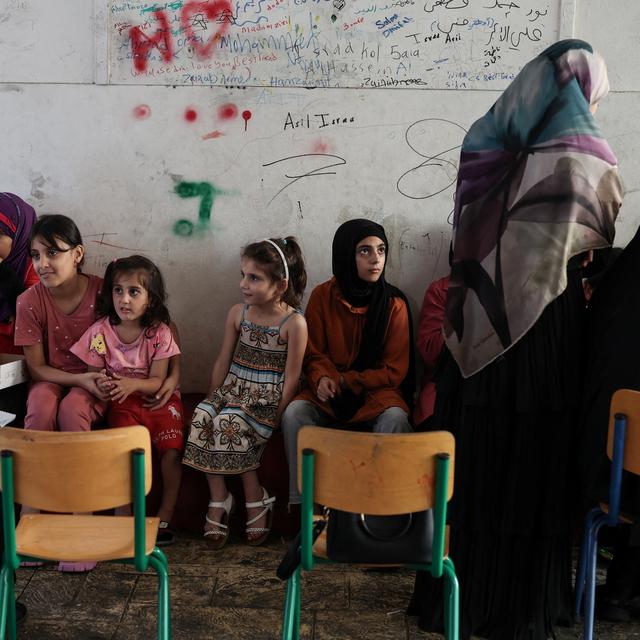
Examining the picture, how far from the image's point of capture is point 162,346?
10.4ft

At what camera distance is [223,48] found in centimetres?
350

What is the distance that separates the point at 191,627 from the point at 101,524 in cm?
53

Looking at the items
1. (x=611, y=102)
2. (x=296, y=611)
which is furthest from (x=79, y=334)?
(x=611, y=102)

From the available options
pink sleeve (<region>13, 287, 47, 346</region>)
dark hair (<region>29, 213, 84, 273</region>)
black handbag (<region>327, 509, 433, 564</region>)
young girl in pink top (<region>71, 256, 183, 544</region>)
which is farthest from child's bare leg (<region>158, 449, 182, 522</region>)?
black handbag (<region>327, 509, 433, 564</region>)

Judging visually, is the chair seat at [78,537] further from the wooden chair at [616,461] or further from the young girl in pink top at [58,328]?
the wooden chair at [616,461]

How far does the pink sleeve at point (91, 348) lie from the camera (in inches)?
123

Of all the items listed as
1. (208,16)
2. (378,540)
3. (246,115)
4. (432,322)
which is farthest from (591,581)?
(208,16)

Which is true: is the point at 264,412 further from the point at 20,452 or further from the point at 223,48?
the point at 223,48

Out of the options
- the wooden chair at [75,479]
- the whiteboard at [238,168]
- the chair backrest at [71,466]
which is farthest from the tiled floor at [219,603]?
the whiteboard at [238,168]

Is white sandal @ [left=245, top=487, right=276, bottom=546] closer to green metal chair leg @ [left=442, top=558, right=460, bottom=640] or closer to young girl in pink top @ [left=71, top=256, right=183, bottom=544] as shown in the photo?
young girl in pink top @ [left=71, top=256, right=183, bottom=544]

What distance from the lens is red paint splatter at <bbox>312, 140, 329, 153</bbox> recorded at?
3564 mm

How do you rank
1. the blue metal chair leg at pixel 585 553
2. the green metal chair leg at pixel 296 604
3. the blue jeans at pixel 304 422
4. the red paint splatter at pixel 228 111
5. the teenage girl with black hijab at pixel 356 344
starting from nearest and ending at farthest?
1. the green metal chair leg at pixel 296 604
2. the blue metal chair leg at pixel 585 553
3. the blue jeans at pixel 304 422
4. the teenage girl with black hijab at pixel 356 344
5. the red paint splatter at pixel 228 111

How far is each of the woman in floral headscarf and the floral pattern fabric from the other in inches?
38.0

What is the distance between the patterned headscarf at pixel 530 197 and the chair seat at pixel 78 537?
3.43 ft
